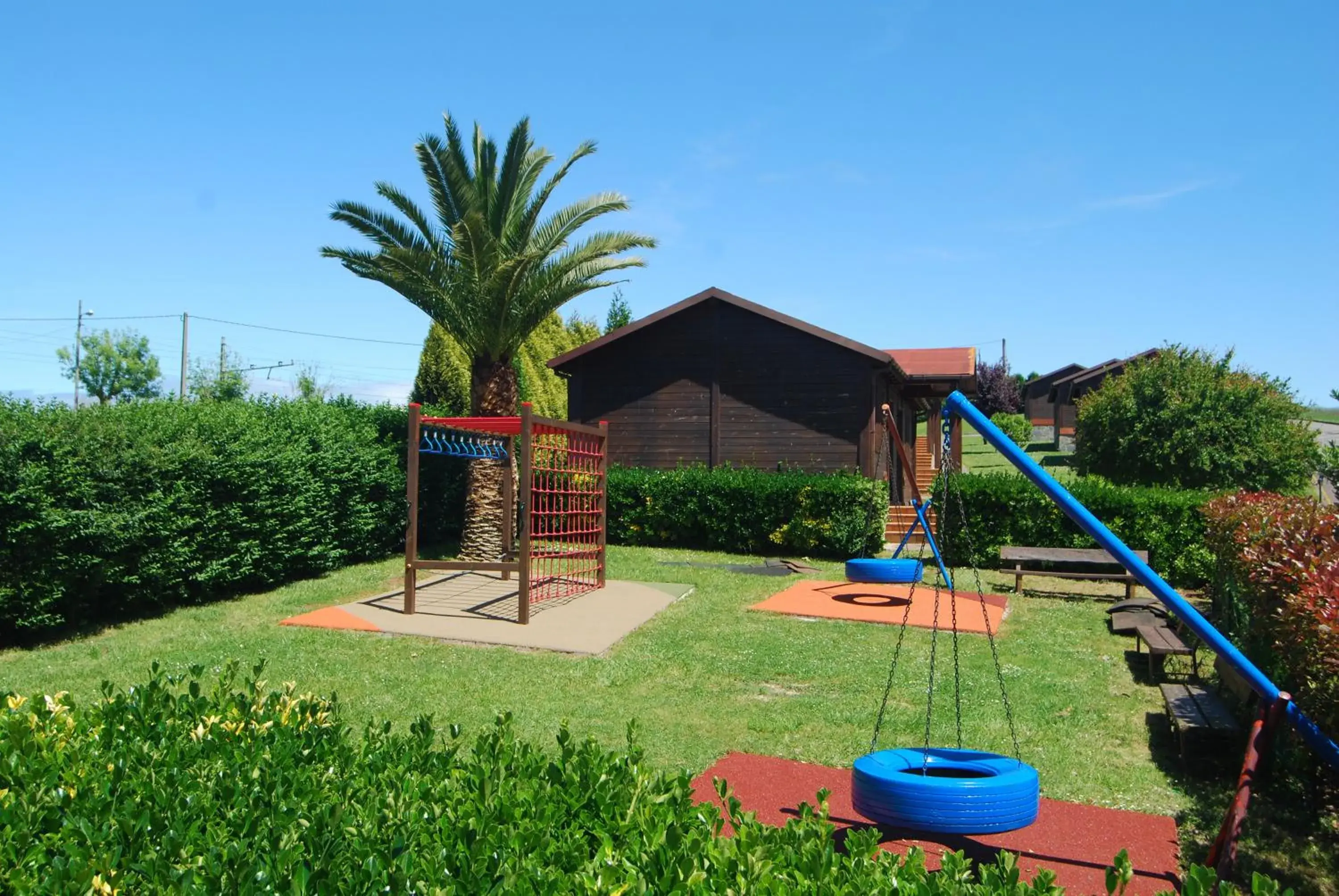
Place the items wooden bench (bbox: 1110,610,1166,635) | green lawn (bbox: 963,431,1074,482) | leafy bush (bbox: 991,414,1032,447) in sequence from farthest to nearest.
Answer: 1. leafy bush (bbox: 991,414,1032,447)
2. green lawn (bbox: 963,431,1074,482)
3. wooden bench (bbox: 1110,610,1166,635)

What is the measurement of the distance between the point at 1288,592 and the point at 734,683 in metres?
4.51

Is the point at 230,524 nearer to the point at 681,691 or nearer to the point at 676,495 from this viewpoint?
the point at 681,691

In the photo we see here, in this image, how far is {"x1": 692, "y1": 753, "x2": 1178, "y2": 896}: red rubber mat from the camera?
4762 millimetres

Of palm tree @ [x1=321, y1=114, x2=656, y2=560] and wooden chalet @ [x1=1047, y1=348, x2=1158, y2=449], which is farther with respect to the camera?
wooden chalet @ [x1=1047, y1=348, x2=1158, y2=449]

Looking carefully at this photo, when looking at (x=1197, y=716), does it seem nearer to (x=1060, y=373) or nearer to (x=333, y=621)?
(x=333, y=621)

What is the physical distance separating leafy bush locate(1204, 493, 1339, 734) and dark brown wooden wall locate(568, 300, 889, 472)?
10.6 metres

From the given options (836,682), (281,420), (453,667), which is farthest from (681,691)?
(281,420)

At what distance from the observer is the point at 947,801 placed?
4355 mm

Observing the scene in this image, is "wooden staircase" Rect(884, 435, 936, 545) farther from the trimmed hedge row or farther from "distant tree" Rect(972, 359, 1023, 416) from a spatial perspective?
"distant tree" Rect(972, 359, 1023, 416)

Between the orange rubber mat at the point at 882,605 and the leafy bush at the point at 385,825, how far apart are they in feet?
27.7

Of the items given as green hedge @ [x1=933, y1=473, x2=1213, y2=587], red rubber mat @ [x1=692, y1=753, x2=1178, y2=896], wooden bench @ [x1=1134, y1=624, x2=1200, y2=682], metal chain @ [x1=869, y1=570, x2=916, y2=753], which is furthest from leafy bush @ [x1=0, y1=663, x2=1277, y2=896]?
green hedge @ [x1=933, y1=473, x2=1213, y2=587]

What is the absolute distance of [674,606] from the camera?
12.6 meters

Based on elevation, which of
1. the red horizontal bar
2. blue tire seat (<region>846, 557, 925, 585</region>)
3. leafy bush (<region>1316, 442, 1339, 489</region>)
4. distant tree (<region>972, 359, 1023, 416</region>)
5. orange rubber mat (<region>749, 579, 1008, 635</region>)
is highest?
distant tree (<region>972, 359, 1023, 416</region>)

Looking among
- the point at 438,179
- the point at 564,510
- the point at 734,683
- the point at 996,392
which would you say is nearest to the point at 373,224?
the point at 438,179
